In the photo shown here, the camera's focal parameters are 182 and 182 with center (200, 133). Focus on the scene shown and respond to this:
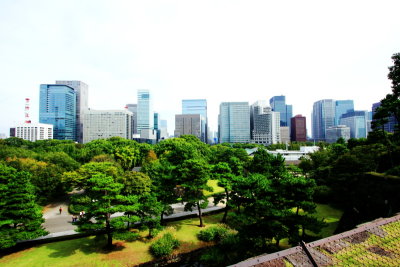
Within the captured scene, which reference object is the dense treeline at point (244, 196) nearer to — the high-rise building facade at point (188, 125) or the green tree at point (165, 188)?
the green tree at point (165, 188)

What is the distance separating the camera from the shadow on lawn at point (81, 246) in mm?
14352

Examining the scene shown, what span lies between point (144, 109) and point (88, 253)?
134 m

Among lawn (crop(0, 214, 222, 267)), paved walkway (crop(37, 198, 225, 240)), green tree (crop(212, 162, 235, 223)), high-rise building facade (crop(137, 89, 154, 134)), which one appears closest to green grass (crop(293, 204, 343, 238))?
green tree (crop(212, 162, 235, 223))

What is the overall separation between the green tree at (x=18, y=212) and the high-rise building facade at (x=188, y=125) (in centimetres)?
13870

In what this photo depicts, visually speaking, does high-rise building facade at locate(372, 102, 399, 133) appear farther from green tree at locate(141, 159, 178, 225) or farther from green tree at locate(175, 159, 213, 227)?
green tree at locate(141, 159, 178, 225)

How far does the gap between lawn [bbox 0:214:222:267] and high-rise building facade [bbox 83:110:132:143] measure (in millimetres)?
111431

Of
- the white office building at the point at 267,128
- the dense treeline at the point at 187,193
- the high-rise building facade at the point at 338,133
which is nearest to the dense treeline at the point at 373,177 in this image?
the dense treeline at the point at 187,193

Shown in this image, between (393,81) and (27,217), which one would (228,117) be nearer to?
(393,81)

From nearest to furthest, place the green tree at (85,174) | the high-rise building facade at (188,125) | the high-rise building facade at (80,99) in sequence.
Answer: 1. the green tree at (85,174)
2. the high-rise building facade at (188,125)
3. the high-rise building facade at (80,99)

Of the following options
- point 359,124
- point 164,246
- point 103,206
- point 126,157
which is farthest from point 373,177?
point 359,124

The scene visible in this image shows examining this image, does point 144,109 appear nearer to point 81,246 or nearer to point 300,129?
point 81,246

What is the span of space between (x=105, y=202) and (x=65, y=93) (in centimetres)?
15420

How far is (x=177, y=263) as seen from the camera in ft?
44.9

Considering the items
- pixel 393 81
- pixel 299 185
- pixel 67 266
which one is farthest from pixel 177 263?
pixel 393 81
